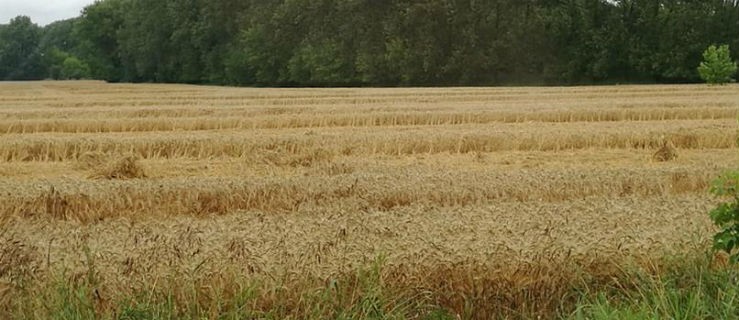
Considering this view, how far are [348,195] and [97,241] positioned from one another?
328cm

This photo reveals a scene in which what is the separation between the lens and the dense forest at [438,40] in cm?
5441

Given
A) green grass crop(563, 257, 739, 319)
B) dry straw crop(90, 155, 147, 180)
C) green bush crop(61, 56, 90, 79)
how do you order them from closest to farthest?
green grass crop(563, 257, 739, 319) → dry straw crop(90, 155, 147, 180) → green bush crop(61, 56, 90, 79)

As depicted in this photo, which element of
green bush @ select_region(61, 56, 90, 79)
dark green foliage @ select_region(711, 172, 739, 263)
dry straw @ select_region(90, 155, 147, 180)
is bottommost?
green bush @ select_region(61, 56, 90, 79)

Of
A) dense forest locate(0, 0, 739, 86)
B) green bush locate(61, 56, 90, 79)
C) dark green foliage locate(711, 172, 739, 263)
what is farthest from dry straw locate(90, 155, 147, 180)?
green bush locate(61, 56, 90, 79)

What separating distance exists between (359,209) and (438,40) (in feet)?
180

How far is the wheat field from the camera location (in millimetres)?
4953

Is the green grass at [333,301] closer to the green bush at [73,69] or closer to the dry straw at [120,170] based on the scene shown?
the dry straw at [120,170]

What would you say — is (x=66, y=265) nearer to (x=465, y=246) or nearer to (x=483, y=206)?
(x=465, y=246)

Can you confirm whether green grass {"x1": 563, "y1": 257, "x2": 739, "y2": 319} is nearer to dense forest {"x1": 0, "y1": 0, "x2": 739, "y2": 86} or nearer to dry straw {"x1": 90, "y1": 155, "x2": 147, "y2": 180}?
dry straw {"x1": 90, "y1": 155, "x2": 147, "y2": 180}

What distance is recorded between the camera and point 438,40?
2392 inches

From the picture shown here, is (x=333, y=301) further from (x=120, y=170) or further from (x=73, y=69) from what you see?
(x=73, y=69)

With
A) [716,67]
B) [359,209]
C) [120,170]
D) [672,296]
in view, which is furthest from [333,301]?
[716,67]

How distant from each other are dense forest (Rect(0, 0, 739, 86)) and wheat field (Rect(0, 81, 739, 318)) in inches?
1624

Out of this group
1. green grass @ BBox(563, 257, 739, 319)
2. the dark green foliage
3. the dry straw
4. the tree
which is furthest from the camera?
the tree
